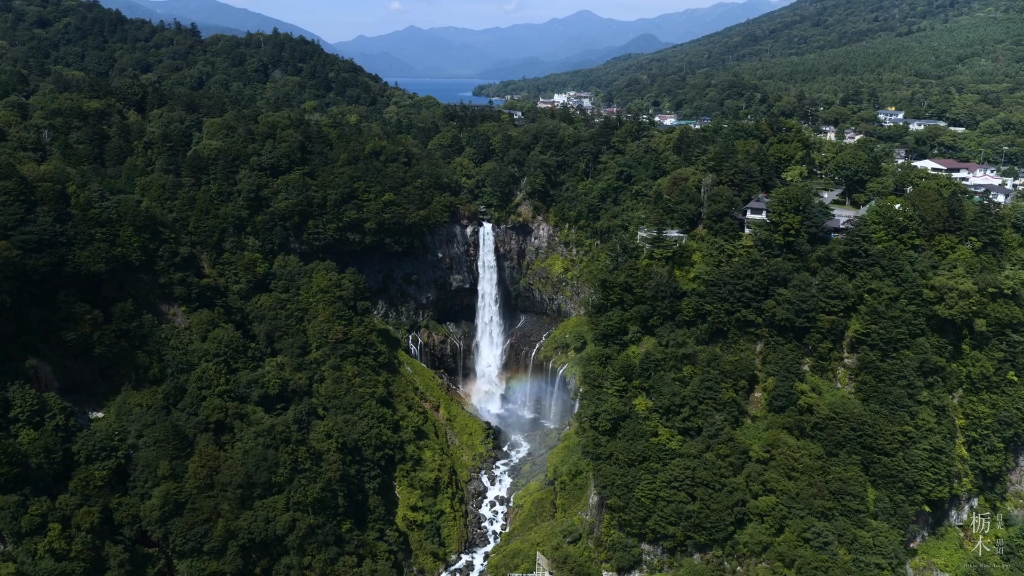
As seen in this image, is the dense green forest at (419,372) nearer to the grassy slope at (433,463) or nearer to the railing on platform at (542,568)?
the grassy slope at (433,463)

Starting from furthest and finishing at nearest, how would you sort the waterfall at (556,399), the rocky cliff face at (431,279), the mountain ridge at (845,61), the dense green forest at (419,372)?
1. the mountain ridge at (845,61)
2. the rocky cliff face at (431,279)
3. the waterfall at (556,399)
4. the dense green forest at (419,372)

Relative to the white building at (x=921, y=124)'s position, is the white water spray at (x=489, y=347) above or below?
below

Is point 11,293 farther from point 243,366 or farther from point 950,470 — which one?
point 950,470

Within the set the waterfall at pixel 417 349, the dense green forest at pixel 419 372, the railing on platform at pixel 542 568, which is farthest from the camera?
the waterfall at pixel 417 349

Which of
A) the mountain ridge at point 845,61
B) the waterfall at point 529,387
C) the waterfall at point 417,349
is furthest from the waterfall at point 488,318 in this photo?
the mountain ridge at point 845,61

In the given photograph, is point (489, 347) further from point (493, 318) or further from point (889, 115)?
Result: point (889, 115)

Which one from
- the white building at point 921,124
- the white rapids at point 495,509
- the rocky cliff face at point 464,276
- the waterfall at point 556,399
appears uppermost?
the white building at point 921,124

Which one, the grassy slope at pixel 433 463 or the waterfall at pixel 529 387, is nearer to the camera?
the grassy slope at pixel 433 463

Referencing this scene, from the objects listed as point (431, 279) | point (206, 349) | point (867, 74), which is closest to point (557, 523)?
point (206, 349)
